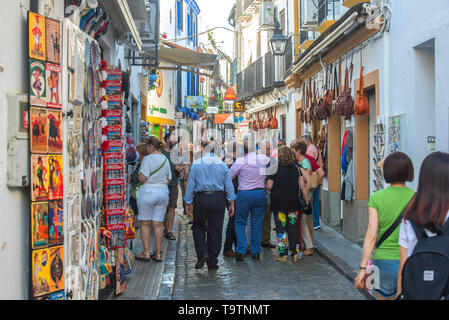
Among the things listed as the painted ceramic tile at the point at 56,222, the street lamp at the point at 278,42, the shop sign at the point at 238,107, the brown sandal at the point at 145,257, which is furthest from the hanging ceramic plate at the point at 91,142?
the shop sign at the point at 238,107

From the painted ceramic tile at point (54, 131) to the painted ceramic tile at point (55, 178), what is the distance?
0.07 meters

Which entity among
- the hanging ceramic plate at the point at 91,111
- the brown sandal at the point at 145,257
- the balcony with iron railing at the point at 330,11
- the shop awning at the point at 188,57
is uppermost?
the balcony with iron railing at the point at 330,11

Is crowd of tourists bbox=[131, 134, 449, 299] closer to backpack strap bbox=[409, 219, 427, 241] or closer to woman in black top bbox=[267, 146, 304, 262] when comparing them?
woman in black top bbox=[267, 146, 304, 262]

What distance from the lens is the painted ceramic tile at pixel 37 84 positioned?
425cm

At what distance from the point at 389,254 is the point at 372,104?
6.63m

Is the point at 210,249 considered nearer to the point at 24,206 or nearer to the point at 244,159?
the point at 244,159

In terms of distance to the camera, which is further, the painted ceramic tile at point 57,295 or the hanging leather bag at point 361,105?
the hanging leather bag at point 361,105

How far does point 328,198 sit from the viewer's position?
13.1 metres

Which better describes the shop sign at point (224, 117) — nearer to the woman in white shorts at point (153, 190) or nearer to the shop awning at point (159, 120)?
the shop awning at point (159, 120)

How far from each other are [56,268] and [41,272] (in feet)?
0.51

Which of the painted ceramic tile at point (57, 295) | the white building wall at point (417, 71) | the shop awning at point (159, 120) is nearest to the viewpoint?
the painted ceramic tile at point (57, 295)

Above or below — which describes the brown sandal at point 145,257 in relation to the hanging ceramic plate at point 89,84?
below

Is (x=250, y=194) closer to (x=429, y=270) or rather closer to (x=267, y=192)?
(x=267, y=192)

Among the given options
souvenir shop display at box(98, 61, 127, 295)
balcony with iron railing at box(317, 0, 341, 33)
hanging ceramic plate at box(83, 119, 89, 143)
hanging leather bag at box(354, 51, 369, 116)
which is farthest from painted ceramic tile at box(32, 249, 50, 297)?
balcony with iron railing at box(317, 0, 341, 33)
